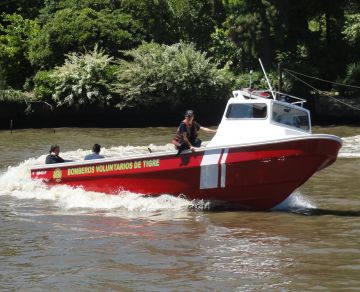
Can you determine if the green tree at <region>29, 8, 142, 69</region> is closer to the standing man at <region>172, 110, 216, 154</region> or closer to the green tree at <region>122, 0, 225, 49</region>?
the green tree at <region>122, 0, 225, 49</region>

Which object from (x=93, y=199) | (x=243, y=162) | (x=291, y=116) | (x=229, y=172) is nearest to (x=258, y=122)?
(x=291, y=116)

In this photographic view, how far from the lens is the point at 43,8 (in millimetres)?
54281

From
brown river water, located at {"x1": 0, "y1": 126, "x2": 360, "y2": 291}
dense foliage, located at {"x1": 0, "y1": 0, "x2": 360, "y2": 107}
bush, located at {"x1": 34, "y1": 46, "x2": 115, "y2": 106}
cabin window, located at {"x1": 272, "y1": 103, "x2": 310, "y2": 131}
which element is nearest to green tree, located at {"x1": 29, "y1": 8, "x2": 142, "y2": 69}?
dense foliage, located at {"x1": 0, "y1": 0, "x2": 360, "y2": 107}

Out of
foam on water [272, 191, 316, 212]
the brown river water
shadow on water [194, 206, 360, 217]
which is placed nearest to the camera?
the brown river water

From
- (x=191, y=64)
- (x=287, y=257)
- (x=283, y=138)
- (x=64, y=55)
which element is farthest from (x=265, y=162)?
(x=64, y=55)

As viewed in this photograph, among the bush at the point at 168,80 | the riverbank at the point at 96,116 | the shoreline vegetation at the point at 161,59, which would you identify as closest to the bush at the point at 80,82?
the shoreline vegetation at the point at 161,59

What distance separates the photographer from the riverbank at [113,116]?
4244 cm

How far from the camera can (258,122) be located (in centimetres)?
1828

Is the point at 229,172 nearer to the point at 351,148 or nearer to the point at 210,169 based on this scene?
the point at 210,169

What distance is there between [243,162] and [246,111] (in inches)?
56.1

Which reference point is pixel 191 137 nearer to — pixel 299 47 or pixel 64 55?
pixel 64 55

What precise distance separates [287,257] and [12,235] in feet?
18.5

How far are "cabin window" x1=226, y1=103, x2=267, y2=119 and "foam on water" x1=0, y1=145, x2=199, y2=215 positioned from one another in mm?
2253

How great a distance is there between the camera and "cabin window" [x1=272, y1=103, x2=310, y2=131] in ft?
60.5
